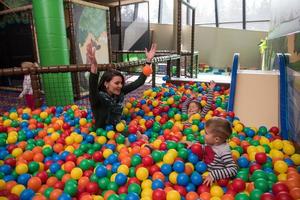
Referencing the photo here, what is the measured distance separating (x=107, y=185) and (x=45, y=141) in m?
1.01

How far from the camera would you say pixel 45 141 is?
8.10 feet

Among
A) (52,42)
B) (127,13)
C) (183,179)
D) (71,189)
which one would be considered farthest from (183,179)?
(127,13)

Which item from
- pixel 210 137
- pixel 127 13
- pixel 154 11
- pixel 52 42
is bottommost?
pixel 210 137

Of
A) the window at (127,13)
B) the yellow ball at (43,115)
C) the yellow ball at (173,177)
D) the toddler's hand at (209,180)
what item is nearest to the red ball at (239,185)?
the toddler's hand at (209,180)

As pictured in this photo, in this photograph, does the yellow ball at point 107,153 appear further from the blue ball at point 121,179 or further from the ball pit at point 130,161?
the blue ball at point 121,179

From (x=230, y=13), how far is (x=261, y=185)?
1149 centimetres

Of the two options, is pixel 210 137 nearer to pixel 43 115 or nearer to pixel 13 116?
pixel 43 115

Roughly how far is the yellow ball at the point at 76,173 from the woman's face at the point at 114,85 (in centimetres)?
82

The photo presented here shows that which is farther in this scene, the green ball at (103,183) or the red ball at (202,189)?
the green ball at (103,183)

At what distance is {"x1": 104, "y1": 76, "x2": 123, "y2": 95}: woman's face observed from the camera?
7.99ft

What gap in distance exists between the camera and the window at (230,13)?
37.4 feet

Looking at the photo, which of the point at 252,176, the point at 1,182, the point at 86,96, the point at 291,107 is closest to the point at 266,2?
the point at 86,96

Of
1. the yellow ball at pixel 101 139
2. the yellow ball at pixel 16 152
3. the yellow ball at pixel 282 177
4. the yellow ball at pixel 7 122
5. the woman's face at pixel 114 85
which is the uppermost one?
the woman's face at pixel 114 85

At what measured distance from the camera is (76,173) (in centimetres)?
186
